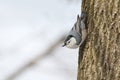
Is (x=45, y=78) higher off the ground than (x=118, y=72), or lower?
higher

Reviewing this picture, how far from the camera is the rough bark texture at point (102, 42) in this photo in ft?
5.37

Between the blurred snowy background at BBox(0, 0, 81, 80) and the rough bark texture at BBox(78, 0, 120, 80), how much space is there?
161 centimetres

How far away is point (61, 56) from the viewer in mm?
3506

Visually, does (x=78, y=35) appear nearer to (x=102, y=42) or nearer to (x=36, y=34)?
(x=102, y=42)

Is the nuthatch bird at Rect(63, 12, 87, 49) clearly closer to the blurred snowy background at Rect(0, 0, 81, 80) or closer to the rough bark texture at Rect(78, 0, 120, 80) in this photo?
the rough bark texture at Rect(78, 0, 120, 80)

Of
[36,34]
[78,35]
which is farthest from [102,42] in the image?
[36,34]

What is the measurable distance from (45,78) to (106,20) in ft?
7.38

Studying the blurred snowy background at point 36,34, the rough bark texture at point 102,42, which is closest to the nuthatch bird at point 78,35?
the rough bark texture at point 102,42

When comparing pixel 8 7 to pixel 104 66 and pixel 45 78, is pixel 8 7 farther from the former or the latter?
pixel 104 66

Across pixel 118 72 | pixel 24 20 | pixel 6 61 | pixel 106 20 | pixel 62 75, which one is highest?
pixel 24 20

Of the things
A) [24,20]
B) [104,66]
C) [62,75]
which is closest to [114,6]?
[104,66]

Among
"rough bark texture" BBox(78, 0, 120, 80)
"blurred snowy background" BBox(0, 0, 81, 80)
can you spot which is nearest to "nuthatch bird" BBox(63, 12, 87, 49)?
"rough bark texture" BBox(78, 0, 120, 80)

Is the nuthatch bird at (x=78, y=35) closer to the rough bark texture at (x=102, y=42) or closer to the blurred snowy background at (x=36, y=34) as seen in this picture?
the rough bark texture at (x=102, y=42)

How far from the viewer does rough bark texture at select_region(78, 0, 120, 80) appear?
1638mm
